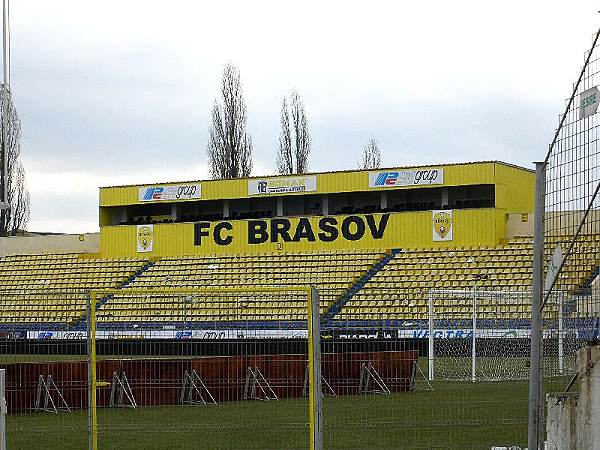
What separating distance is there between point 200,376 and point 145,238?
3574cm

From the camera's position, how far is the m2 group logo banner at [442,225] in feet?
154

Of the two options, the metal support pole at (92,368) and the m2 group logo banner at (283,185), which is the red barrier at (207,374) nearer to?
the metal support pole at (92,368)

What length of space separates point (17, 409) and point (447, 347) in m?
7.24

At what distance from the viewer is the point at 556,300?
962 cm

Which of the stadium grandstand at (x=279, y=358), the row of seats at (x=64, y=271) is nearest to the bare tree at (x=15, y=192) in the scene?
the row of seats at (x=64, y=271)

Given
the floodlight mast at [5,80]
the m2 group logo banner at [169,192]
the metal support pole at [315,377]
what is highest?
the m2 group logo banner at [169,192]

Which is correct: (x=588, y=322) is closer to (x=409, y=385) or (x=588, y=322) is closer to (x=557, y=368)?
(x=557, y=368)

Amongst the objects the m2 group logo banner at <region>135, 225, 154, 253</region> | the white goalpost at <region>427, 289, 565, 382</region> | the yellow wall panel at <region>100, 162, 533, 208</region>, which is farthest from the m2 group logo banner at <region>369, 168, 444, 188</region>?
the white goalpost at <region>427, 289, 565, 382</region>

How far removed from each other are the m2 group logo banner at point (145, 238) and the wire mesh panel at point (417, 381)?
32347 mm

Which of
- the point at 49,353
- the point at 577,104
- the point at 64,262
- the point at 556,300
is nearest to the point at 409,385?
the point at 49,353

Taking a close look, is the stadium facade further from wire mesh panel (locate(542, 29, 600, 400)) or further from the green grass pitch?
wire mesh panel (locate(542, 29, 600, 400))

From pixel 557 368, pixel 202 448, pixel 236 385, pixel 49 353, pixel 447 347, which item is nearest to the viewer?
pixel 557 368

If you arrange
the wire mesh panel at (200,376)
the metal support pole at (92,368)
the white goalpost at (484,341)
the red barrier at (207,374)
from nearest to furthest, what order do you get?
the metal support pole at (92,368) → the wire mesh panel at (200,376) → the red barrier at (207,374) → the white goalpost at (484,341)

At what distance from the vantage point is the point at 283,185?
51.1m
